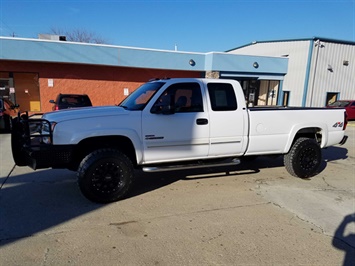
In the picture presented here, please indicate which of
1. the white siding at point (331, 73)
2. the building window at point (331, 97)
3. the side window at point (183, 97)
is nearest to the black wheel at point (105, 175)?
the side window at point (183, 97)

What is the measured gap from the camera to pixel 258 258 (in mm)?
3102

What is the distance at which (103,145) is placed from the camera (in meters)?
4.73

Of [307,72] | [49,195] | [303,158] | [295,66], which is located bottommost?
[49,195]

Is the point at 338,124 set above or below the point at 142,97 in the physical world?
below

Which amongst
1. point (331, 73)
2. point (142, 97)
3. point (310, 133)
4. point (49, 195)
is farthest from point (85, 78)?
point (331, 73)

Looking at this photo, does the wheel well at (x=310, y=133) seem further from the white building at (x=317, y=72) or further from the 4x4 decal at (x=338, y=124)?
the white building at (x=317, y=72)

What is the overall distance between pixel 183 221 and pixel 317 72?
23.9m

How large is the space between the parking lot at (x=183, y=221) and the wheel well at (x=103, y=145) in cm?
74

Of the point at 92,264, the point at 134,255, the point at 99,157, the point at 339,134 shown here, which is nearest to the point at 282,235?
the point at 134,255

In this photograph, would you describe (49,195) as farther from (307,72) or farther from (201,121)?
(307,72)

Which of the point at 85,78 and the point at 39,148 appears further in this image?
the point at 85,78

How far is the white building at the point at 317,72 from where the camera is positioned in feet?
76.7

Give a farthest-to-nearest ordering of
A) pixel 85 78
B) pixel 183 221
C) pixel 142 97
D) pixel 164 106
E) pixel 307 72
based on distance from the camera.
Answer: pixel 307 72, pixel 85 78, pixel 142 97, pixel 164 106, pixel 183 221

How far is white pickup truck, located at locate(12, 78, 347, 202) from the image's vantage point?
4.32 meters
